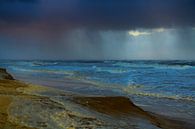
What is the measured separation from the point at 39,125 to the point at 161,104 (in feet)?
30.4

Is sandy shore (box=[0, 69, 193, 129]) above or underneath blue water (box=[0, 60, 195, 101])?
above

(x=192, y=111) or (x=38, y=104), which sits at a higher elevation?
(x=38, y=104)

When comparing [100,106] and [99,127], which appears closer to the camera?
[99,127]

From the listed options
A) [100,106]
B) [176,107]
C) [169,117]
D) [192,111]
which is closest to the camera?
[100,106]

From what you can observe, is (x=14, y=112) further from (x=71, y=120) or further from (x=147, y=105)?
(x=147, y=105)

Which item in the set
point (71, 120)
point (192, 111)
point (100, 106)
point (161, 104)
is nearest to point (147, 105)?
point (161, 104)

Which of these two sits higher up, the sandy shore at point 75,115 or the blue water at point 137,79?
the sandy shore at point 75,115

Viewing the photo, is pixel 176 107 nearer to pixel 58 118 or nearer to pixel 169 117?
pixel 169 117

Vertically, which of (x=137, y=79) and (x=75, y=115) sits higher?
(x=75, y=115)

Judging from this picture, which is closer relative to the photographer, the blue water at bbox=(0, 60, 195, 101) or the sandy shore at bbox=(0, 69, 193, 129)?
the sandy shore at bbox=(0, 69, 193, 129)

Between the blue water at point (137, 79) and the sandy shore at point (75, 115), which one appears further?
the blue water at point (137, 79)

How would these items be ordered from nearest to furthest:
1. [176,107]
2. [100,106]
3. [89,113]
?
1. [89,113]
2. [100,106]
3. [176,107]

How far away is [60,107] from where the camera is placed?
9.53 m

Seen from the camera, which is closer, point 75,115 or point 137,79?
point 75,115
